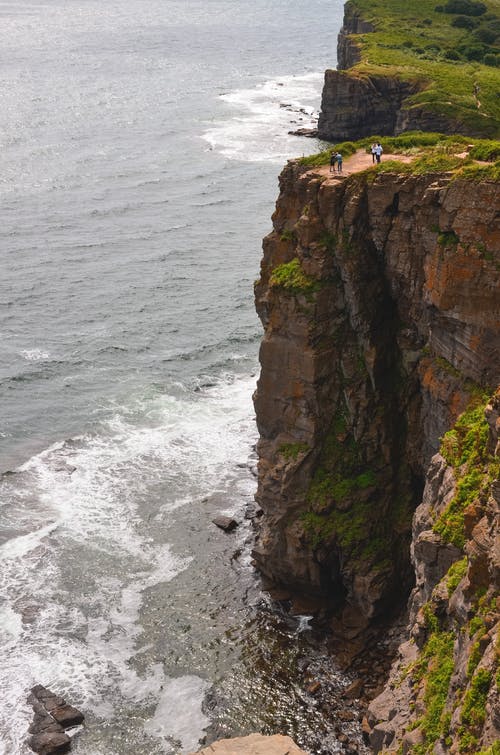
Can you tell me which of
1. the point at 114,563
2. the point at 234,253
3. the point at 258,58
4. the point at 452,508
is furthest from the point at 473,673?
the point at 258,58

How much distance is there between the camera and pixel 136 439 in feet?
190

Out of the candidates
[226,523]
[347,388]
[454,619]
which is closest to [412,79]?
[226,523]

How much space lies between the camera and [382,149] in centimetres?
4491

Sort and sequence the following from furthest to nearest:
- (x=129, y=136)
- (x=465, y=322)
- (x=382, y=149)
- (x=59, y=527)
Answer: (x=129, y=136)
(x=59, y=527)
(x=382, y=149)
(x=465, y=322)

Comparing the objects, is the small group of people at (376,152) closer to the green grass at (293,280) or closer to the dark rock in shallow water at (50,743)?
the green grass at (293,280)

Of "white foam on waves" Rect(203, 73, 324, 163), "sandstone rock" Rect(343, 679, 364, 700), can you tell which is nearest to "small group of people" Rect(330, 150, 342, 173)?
"sandstone rock" Rect(343, 679, 364, 700)

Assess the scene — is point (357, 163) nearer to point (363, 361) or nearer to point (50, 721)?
point (363, 361)

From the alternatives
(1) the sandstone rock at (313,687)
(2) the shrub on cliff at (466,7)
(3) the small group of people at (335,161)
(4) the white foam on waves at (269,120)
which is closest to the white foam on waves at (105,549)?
(1) the sandstone rock at (313,687)

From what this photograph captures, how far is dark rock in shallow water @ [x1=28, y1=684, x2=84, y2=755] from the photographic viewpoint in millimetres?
35656

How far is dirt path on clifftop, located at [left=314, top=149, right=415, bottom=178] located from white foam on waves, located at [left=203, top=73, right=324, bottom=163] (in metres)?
77.9

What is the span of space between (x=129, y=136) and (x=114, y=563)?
93.7 meters

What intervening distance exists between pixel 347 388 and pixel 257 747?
17486 millimetres

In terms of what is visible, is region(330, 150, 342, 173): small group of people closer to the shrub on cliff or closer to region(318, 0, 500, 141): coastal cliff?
region(318, 0, 500, 141): coastal cliff

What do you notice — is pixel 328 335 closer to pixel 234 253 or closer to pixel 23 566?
pixel 23 566
